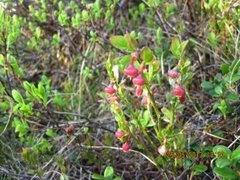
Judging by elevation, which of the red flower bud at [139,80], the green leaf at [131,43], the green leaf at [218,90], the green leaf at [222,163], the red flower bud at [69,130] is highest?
the green leaf at [131,43]

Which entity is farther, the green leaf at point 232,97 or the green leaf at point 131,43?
the green leaf at point 232,97

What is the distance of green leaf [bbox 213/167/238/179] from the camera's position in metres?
0.97

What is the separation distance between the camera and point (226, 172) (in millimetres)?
975

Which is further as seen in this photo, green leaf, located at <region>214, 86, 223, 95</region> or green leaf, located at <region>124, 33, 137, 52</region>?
green leaf, located at <region>214, 86, 223, 95</region>

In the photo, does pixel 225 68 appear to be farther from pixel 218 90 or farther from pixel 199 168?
pixel 199 168

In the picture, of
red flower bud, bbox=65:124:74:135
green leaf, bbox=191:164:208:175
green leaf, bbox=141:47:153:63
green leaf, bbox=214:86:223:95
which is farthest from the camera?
red flower bud, bbox=65:124:74:135

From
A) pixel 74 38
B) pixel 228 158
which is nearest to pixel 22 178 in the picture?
pixel 228 158

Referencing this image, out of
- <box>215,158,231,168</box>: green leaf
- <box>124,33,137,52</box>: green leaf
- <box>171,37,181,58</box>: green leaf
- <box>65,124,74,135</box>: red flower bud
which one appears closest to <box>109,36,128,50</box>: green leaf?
<box>124,33,137,52</box>: green leaf

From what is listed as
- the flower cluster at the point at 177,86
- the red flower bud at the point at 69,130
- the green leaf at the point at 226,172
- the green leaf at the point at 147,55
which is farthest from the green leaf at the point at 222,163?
the red flower bud at the point at 69,130

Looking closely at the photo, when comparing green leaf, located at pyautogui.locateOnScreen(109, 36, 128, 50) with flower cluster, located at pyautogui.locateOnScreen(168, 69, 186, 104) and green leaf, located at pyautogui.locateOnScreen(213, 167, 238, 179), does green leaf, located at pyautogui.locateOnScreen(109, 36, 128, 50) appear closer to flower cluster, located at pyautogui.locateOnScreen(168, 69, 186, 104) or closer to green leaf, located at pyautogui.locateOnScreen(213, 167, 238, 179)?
flower cluster, located at pyautogui.locateOnScreen(168, 69, 186, 104)

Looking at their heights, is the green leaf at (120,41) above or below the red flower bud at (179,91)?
above

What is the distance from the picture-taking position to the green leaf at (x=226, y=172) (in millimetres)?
968

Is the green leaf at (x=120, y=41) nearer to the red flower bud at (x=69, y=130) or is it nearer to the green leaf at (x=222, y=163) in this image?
the green leaf at (x=222, y=163)

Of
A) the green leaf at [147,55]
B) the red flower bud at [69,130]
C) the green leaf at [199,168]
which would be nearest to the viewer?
the green leaf at [147,55]
